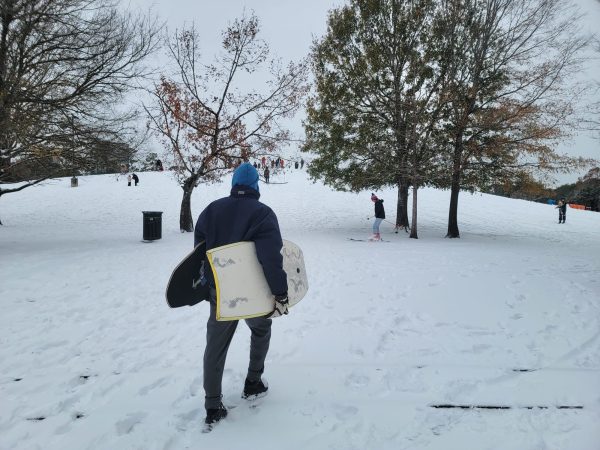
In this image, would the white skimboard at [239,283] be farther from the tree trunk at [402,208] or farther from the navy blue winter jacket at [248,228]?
the tree trunk at [402,208]

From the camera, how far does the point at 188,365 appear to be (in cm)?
374

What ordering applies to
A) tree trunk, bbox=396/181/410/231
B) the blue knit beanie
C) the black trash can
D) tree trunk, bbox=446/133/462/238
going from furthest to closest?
tree trunk, bbox=396/181/410/231 → tree trunk, bbox=446/133/462/238 → the black trash can → the blue knit beanie

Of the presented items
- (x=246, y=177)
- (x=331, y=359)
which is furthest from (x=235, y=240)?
(x=331, y=359)

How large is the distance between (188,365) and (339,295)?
317 centimetres

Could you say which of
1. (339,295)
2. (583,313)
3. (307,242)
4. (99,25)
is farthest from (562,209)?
(99,25)

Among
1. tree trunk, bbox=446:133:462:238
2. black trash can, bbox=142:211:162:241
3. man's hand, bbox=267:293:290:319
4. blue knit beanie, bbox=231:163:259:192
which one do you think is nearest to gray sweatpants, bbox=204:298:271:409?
man's hand, bbox=267:293:290:319

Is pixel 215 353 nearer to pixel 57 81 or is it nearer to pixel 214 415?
pixel 214 415

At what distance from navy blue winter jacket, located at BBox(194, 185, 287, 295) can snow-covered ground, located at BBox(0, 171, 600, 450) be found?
4.03ft

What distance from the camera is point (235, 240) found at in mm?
2688

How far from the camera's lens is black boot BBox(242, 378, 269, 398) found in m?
3.12

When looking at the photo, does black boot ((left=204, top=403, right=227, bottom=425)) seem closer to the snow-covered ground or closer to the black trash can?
the snow-covered ground

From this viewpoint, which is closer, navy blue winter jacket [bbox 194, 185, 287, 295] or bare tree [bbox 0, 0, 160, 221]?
navy blue winter jacket [bbox 194, 185, 287, 295]

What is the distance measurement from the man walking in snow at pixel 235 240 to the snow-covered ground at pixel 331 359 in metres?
0.36

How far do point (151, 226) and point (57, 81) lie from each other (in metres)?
5.07
